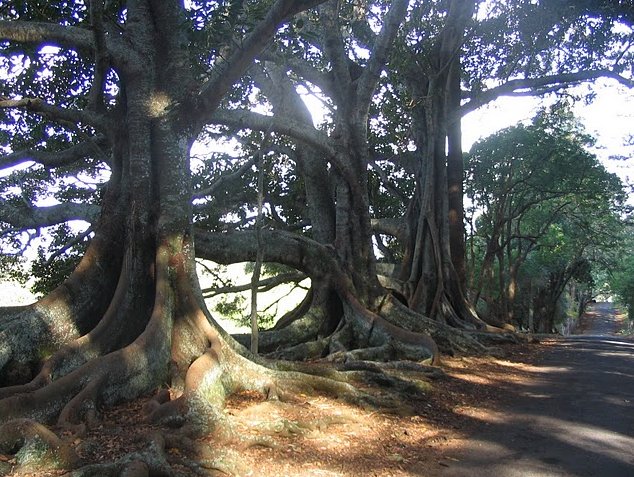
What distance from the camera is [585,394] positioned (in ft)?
25.5

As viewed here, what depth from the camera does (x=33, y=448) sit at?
3768mm

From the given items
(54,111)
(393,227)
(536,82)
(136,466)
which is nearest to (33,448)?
(136,466)

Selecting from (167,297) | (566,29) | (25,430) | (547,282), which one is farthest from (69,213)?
(547,282)

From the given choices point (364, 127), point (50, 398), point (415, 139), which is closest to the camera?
point (50, 398)

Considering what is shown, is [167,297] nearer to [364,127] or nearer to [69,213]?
[69,213]

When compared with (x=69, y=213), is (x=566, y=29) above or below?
above

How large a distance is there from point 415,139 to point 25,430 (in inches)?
516

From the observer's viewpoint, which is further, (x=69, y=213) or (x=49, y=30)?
(x=69, y=213)

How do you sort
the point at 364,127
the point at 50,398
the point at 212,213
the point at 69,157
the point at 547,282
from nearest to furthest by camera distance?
the point at 50,398 < the point at 69,157 < the point at 364,127 < the point at 212,213 < the point at 547,282

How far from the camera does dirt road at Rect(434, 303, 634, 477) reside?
4621mm

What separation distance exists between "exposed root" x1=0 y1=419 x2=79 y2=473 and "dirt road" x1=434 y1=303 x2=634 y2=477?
300 centimetres

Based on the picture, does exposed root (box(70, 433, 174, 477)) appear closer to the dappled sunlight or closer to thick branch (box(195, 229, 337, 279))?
the dappled sunlight

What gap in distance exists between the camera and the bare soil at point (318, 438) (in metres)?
4.19

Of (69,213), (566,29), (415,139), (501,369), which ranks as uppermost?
(566,29)
